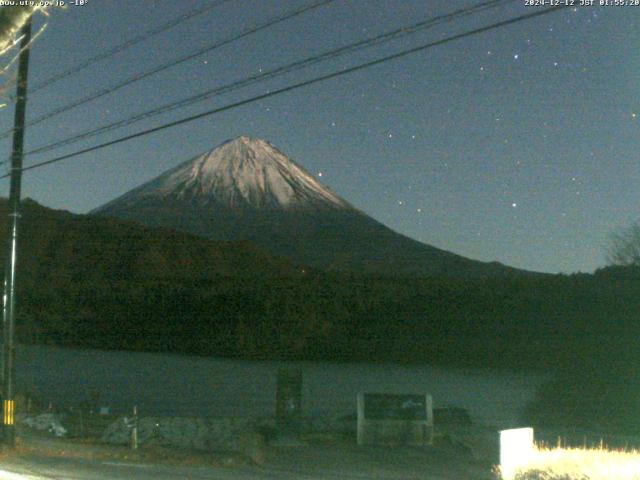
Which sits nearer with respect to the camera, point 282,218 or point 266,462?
point 266,462

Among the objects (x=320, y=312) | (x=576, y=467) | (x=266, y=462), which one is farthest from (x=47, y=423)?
(x=320, y=312)

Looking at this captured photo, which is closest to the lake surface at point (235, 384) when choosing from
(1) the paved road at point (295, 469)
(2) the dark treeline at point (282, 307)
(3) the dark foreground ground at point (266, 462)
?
(2) the dark treeline at point (282, 307)

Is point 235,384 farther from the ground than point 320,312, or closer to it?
closer to it

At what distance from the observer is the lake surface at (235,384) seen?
29.1 meters

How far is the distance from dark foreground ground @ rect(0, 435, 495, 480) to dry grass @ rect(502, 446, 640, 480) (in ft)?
6.17

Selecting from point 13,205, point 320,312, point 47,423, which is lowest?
point 47,423

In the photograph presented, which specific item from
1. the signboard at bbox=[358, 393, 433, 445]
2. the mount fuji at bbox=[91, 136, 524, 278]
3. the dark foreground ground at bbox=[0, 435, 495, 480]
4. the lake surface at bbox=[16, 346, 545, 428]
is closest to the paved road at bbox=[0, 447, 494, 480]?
the dark foreground ground at bbox=[0, 435, 495, 480]

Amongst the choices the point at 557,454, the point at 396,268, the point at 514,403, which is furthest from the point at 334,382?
the point at 396,268

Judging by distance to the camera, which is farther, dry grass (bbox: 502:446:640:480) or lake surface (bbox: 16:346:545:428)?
lake surface (bbox: 16:346:545:428)

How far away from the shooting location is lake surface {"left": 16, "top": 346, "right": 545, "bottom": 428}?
95.5ft

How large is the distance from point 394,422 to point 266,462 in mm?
3965

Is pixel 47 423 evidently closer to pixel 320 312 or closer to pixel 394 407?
pixel 394 407

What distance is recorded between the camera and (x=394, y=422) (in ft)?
61.5

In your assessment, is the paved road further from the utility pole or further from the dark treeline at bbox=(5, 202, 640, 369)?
the dark treeline at bbox=(5, 202, 640, 369)
